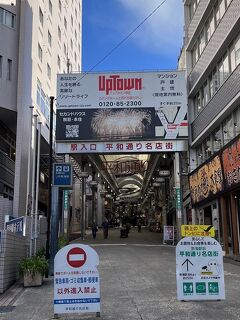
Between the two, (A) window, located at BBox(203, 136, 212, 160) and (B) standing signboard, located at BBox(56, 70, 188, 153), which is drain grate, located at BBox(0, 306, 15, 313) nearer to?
(A) window, located at BBox(203, 136, 212, 160)

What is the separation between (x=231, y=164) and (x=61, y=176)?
7545 mm

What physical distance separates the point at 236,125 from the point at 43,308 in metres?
13.4

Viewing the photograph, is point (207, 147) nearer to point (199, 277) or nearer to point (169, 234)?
point (169, 234)

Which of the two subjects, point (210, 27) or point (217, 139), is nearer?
point (217, 139)

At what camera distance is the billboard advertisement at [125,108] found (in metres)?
30.0

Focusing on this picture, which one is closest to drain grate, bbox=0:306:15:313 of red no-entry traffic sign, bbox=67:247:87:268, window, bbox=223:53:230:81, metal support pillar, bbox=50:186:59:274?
red no-entry traffic sign, bbox=67:247:87:268

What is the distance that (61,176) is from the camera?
15477 mm

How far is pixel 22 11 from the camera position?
32656 millimetres

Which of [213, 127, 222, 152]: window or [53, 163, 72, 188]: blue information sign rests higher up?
[213, 127, 222, 152]: window

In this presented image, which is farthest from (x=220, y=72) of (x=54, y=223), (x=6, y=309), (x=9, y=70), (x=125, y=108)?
(x=6, y=309)

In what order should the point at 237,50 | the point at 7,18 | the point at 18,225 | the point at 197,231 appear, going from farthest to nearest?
the point at 7,18, the point at 237,50, the point at 18,225, the point at 197,231

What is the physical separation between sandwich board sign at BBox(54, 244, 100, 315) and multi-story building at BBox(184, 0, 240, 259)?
10.8 m

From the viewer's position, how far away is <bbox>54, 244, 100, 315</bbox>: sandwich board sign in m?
8.27

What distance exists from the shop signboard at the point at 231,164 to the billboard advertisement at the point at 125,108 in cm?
980
